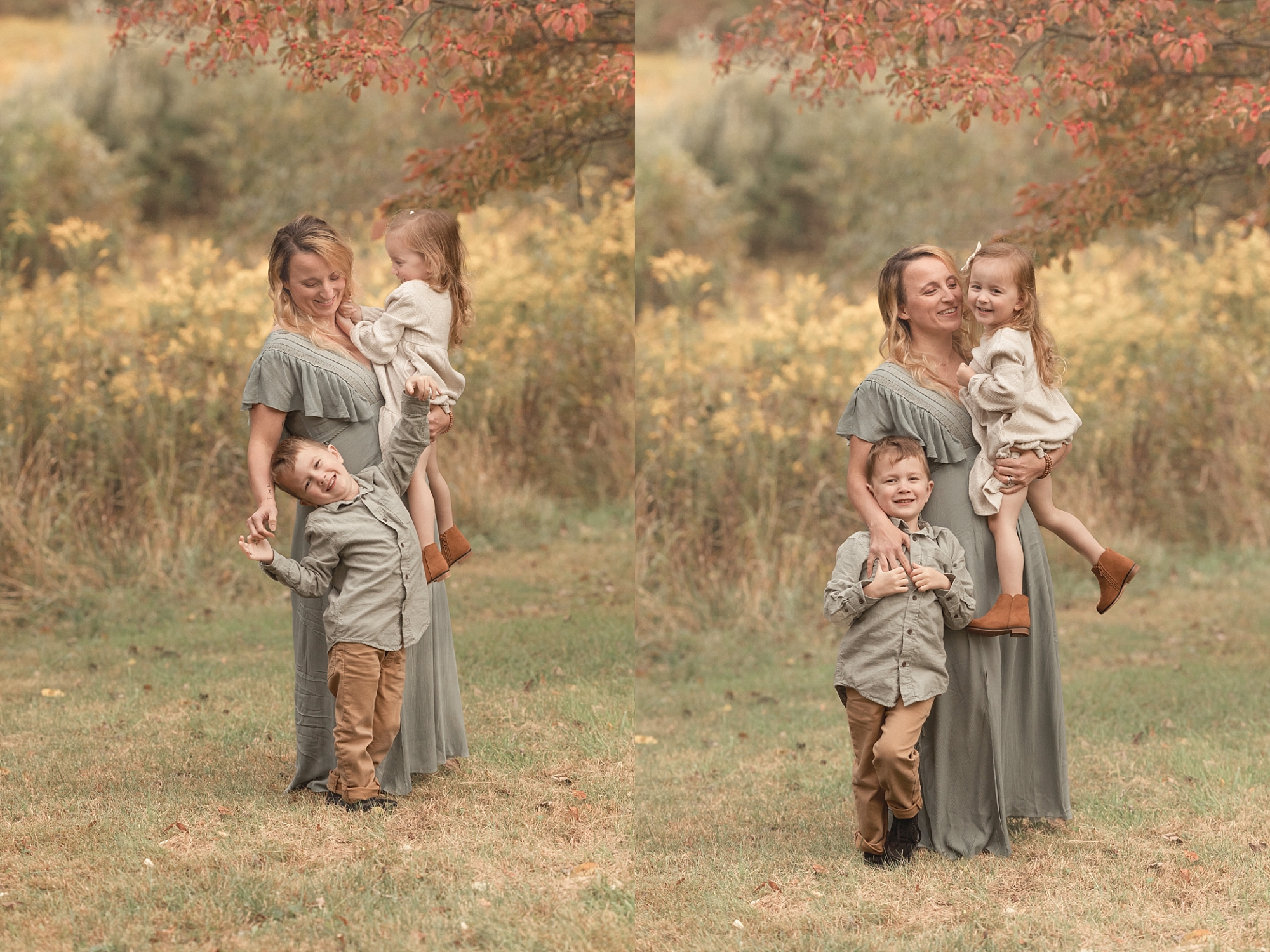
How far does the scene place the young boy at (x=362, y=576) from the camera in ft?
12.3

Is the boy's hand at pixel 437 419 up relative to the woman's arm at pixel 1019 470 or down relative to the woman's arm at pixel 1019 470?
up

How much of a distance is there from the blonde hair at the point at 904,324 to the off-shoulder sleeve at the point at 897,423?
11 cm

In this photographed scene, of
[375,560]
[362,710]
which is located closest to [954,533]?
[375,560]

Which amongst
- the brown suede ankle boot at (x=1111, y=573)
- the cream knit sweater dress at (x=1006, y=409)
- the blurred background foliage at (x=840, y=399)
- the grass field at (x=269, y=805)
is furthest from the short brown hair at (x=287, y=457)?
the blurred background foliage at (x=840, y=399)

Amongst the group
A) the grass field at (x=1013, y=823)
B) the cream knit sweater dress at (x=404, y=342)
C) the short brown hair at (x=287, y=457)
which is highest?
the cream knit sweater dress at (x=404, y=342)

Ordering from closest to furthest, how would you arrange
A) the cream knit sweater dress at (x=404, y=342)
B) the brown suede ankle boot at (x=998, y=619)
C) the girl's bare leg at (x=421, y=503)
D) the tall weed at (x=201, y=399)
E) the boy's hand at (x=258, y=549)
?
the boy's hand at (x=258, y=549), the brown suede ankle boot at (x=998, y=619), the cream knit sweater dress at (x=404, y=342), the girl's bare leg at (x=421, y=503), the tall weed at (x=201, y=399)

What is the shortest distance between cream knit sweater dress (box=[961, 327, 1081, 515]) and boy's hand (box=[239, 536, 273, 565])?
2011mm

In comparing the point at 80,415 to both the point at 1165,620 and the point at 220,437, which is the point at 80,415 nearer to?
the point at 220,437

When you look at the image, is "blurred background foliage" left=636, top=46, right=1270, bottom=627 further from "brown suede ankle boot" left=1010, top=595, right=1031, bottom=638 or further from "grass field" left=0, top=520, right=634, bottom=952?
"brown suede ankle boot" left=1010, top=595, right=1031, bottom=638

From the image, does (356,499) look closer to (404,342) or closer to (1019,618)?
(404,342)

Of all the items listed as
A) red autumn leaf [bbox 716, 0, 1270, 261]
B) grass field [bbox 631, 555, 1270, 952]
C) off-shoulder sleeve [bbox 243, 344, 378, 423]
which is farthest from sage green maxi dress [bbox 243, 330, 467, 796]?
red autumn leaf [bbox 716, 0, 1270, 261]

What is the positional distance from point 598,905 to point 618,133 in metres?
4.00

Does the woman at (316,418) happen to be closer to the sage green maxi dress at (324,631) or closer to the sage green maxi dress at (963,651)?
the sage green maxi dress at (324,631)

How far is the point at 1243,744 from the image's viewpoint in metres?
4.86
